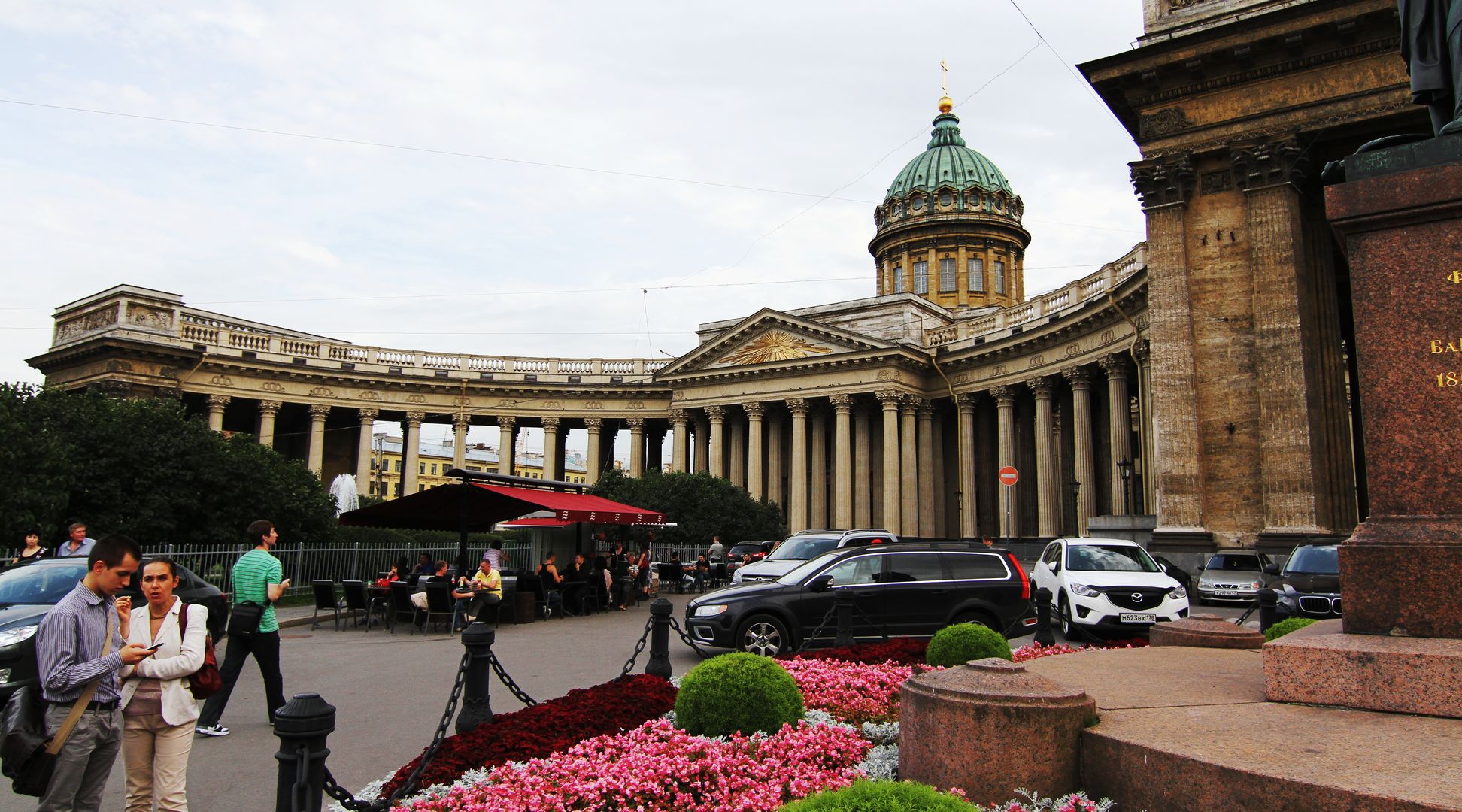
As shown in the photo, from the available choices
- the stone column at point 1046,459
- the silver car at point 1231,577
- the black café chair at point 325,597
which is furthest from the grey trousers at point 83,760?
the stone column at point 1046,459

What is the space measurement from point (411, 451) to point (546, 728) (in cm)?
4632

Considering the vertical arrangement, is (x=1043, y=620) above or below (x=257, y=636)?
below

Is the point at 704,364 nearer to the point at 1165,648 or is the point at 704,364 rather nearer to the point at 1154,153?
the point at 1154,153

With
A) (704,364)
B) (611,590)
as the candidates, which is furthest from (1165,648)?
(704,364)

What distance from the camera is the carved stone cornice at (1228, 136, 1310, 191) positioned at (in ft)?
72.6

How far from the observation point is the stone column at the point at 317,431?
48.4m

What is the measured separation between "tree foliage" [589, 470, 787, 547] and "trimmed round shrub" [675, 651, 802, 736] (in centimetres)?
3149

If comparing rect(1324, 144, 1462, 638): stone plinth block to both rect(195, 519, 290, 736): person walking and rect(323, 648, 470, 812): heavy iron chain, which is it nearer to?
rect(323, 648, 470, 812): heavy iron chain

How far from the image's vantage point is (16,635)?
31.1ft

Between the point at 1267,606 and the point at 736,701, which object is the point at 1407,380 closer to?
the point at 736,701

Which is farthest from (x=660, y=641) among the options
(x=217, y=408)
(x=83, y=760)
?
(x=217, y=408)

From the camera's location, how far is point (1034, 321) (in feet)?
139

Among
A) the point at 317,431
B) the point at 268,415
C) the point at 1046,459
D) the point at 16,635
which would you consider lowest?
the point at 16,635

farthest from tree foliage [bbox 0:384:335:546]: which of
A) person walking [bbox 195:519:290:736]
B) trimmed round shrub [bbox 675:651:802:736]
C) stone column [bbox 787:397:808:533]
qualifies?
stone column [bbox 787:397:808:533]
